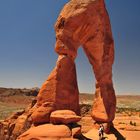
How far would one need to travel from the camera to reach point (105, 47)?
22.2m

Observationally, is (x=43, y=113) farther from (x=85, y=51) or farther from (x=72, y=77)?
(x=85, y=51)

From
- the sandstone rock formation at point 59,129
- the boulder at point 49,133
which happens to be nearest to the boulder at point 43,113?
the sandstone rock formation at point 59,129

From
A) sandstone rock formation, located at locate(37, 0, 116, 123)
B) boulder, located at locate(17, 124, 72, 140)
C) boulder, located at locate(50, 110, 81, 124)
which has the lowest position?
boulder, located at locate(17, 124, 72, 140)

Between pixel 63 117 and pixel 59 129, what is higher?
pixel 63 117

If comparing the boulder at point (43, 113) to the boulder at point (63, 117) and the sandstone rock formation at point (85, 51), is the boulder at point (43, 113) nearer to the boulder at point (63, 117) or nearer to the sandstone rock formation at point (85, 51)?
the sandstone rock formation at point (85, 51)

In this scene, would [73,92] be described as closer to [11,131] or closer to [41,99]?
[41,99]

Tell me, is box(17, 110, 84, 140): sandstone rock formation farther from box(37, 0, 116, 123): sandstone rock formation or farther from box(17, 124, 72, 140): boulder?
box(37, 0, 116, 123): sandstone rock formation

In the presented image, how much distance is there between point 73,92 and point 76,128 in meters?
3.15

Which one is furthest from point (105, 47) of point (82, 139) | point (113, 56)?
point (82, 139)

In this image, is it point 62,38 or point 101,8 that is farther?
point 101,8

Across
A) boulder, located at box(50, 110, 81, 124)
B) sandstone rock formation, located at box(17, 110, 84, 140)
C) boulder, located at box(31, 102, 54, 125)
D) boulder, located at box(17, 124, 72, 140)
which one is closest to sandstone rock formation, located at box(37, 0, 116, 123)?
boulder, located at box(31, 102, 54, 125)

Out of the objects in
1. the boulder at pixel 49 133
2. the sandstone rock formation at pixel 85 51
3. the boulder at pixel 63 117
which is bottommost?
the boulder at pixel 49 133

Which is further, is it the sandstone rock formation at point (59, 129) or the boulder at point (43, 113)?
the boulder at point (43, 113)

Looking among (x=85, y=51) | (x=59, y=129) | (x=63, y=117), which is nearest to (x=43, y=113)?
(x=63, y=117)
